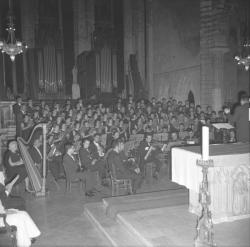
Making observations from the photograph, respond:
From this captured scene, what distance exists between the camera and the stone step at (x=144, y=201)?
232 inches

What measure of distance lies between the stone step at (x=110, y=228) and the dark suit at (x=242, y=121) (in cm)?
286

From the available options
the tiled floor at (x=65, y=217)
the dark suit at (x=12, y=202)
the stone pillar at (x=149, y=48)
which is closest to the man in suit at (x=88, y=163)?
the tiled floor at (x=65, y=217)

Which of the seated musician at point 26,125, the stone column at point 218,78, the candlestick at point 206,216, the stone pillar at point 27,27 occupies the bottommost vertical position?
the candlestick at point 206,216

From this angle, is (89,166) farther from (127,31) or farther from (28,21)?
(127,31)

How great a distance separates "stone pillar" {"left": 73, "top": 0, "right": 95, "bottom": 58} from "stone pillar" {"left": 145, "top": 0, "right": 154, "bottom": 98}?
8.98ft

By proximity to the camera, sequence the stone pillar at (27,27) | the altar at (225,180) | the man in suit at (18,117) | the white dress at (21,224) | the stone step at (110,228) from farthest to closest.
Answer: the stone pillar at (27,27) → the man in suit at (18,117) → the altar at (225,180) → the stone step at (110,228) → the white dress at (21,224)

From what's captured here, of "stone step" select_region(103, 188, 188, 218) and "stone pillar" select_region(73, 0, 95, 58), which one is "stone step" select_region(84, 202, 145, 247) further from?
"stone pillar" select_region(73, 0, 95, 58)

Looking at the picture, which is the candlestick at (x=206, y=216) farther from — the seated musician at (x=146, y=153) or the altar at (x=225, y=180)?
the seated musician at (x=146, y=153)

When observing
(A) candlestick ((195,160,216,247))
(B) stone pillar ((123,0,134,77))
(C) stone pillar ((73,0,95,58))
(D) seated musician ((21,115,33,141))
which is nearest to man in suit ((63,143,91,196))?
(D) seated musician ((21,115,33,141))

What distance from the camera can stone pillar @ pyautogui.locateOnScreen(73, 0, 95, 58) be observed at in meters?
16.7

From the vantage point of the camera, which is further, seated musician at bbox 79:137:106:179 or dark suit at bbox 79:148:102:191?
seated musician at bbox 79:137:106:179

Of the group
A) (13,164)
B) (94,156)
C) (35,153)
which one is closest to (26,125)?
(35,153)

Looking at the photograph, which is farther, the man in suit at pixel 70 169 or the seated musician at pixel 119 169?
the man in suit at pixel 70 169

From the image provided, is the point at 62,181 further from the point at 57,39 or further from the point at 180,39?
the point at 180,39
